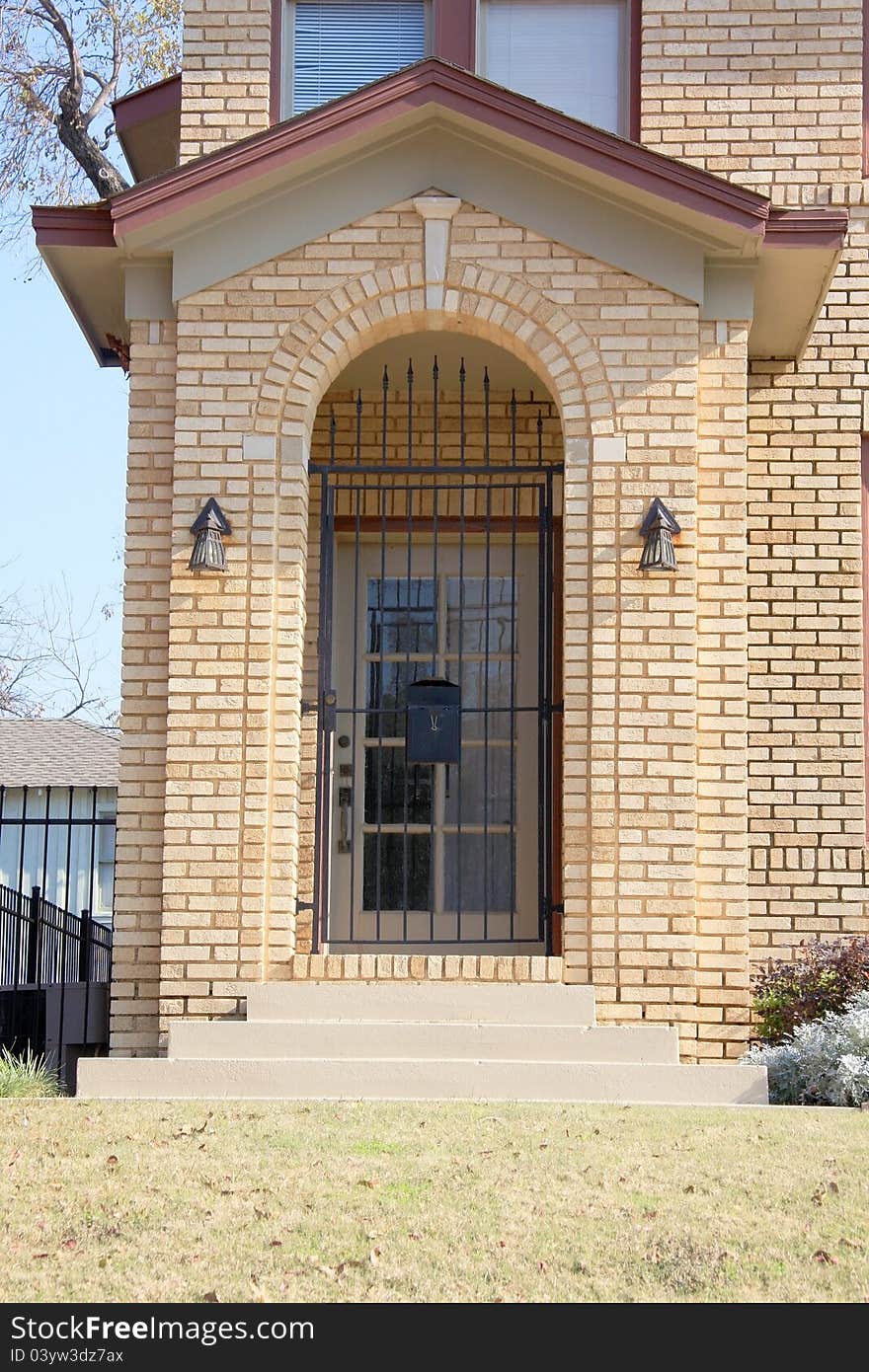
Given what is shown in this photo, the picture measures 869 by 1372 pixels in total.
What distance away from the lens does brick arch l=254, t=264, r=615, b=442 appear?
8.43 metres

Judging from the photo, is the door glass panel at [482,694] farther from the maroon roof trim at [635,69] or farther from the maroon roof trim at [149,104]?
the maroon roof trim at [149,104]

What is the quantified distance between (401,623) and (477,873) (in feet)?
5.23

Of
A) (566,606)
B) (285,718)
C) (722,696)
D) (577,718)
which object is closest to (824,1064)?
(722,696)

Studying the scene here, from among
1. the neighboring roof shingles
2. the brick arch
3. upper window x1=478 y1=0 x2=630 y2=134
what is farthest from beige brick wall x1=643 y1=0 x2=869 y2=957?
the neighboring roof shingles

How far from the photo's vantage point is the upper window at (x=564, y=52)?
9.99 meters

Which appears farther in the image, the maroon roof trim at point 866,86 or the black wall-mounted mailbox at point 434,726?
the maroon roof trim at point 866,86

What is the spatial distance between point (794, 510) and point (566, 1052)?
366cm

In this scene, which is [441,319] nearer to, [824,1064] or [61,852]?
[824,1064]

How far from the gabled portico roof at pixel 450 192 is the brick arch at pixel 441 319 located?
0.36 metres

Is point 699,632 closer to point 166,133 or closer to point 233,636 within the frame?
point 233,636

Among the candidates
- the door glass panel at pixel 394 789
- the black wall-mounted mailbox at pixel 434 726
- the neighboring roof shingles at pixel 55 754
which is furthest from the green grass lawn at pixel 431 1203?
the neighboring roof shingles at pixel 55 754

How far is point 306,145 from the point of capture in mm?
8281

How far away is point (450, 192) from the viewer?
8.59m

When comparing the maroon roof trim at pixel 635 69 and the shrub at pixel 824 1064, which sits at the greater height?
the maroon roof trim at pixel 635 69
